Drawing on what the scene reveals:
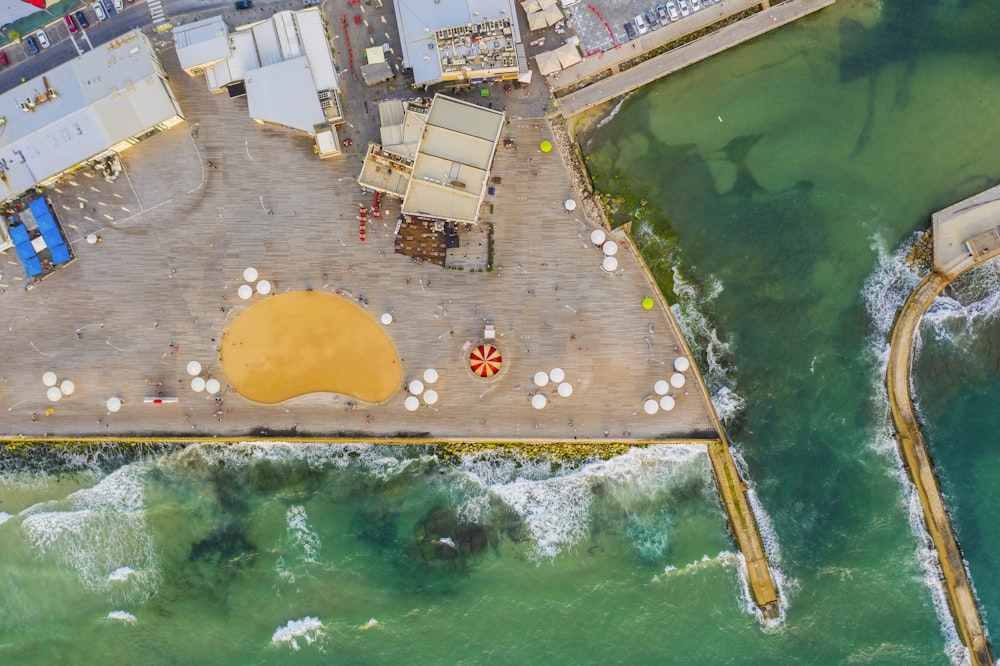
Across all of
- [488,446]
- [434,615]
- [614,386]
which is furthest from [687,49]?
[434,615]

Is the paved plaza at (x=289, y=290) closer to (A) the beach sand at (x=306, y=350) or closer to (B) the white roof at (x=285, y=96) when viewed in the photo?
(A) the beach sand at (x=306, y=350)

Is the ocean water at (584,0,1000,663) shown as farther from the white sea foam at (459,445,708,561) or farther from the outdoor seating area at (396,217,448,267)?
the outdoor seating area at (396,217,448,267)

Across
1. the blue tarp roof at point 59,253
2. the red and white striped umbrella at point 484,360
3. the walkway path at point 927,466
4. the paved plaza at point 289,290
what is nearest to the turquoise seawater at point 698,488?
the walkway path at point 927,466

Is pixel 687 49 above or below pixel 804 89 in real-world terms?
above

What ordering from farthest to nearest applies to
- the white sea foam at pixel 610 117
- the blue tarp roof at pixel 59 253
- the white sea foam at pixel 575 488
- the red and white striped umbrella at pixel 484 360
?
the white sea foam at pixel 610 117 → the white sea foam at pixel 575 488 → the blue tarp roof at pixel 59 253 → the red and white striped umbrella at pixel 484 360

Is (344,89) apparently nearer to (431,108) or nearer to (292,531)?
(431,108)

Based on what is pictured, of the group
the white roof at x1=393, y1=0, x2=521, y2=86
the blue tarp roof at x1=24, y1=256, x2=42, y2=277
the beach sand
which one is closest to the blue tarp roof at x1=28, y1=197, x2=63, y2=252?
the blue tarp roof at x1=24, y1=256, x2=42, y2=277

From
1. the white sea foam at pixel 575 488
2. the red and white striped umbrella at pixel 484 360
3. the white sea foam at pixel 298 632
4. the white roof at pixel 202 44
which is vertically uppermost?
the white roof at pixel 202 44
